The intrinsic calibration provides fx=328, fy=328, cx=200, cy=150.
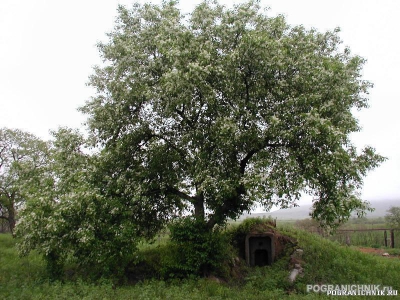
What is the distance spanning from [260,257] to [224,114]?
9359 mm

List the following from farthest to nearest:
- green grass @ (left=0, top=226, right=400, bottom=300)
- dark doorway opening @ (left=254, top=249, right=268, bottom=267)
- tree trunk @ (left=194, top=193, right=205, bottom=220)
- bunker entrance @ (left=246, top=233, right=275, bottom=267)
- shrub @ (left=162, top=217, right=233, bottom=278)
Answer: dark doorway opening @ (left=254, top=249, right=268, bottom=267) < bunker entrance @ (left=246, top=233, right=275, bottom=267) < tree trunk @ (left=194, top=193, right=205, bottom=220) < shrub @ (left=162, top=217, right=233, bottom=278) < green grass @ (left=0, top=226, right=400, bottom=300)

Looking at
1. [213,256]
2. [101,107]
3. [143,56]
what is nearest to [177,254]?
[213,256]

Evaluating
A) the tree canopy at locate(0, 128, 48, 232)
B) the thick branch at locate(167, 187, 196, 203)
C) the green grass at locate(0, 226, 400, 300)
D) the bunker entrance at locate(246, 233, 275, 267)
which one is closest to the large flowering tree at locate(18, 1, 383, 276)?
the thick branch at locate(167, 187, 196, 203)

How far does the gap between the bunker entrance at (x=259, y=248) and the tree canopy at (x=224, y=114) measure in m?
3.38

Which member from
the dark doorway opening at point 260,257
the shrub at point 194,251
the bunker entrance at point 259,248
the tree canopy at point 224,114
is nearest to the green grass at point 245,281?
the shrub at point 194,251

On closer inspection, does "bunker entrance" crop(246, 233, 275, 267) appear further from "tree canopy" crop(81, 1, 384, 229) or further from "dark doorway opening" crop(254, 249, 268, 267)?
"tree canopy" crop(81, 1, 384, 229)

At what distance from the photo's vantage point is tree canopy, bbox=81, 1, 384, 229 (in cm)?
1416

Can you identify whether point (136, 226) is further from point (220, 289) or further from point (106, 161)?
point (220, 289)

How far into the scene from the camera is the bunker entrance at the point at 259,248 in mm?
19094

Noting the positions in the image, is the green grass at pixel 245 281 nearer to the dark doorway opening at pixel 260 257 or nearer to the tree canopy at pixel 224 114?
the dark doorway opening at pixel 260 257

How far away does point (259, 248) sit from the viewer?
19375mm

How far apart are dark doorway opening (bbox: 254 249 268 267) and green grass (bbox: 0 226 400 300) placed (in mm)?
1184

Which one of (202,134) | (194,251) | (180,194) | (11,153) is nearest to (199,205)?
(180,194)

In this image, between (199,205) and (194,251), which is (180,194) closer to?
(199,205)
